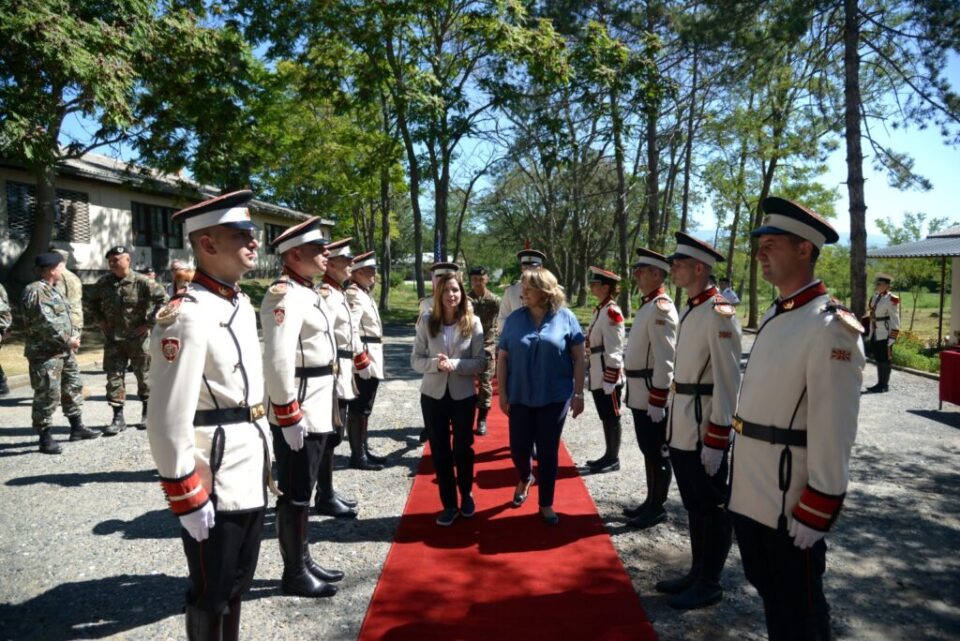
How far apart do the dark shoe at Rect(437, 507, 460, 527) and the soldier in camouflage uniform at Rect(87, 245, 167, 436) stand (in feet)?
15.0

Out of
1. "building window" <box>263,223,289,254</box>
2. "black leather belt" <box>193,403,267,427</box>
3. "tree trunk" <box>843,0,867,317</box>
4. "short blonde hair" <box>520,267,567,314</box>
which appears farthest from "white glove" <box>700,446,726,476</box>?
"building window" <box>263,223,289,254</box>

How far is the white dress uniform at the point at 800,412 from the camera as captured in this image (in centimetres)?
255

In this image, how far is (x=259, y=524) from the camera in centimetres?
285

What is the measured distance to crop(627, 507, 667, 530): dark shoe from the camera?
5077mm

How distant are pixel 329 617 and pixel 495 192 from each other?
131ft

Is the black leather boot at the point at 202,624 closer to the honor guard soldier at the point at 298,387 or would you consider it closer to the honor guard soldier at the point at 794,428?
the honor guard soldier at the point at 298,387

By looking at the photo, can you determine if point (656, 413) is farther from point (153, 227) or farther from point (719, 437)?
point (153, 227)

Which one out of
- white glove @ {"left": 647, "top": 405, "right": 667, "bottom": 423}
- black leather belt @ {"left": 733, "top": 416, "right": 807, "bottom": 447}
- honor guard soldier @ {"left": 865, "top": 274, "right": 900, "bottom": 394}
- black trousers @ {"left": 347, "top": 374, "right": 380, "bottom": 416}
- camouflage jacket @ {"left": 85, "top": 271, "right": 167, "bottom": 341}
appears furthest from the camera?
honor guard soldier @ {"left": 865, "top": 274, "right": 900, "bottom": 394}

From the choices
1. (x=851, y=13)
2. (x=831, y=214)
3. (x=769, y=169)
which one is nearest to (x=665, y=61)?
(x=851, y=13)

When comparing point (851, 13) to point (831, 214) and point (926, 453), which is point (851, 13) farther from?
point (831, 214)

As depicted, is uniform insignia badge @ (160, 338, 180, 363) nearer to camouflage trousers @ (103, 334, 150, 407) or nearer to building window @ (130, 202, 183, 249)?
camouflage trousers @ (103, 334, 150, 407)

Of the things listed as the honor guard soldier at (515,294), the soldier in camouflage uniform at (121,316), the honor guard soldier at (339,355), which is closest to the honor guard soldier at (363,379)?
the honor guard soldier at (339,355)

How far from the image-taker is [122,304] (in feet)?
24.9

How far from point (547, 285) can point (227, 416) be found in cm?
280
